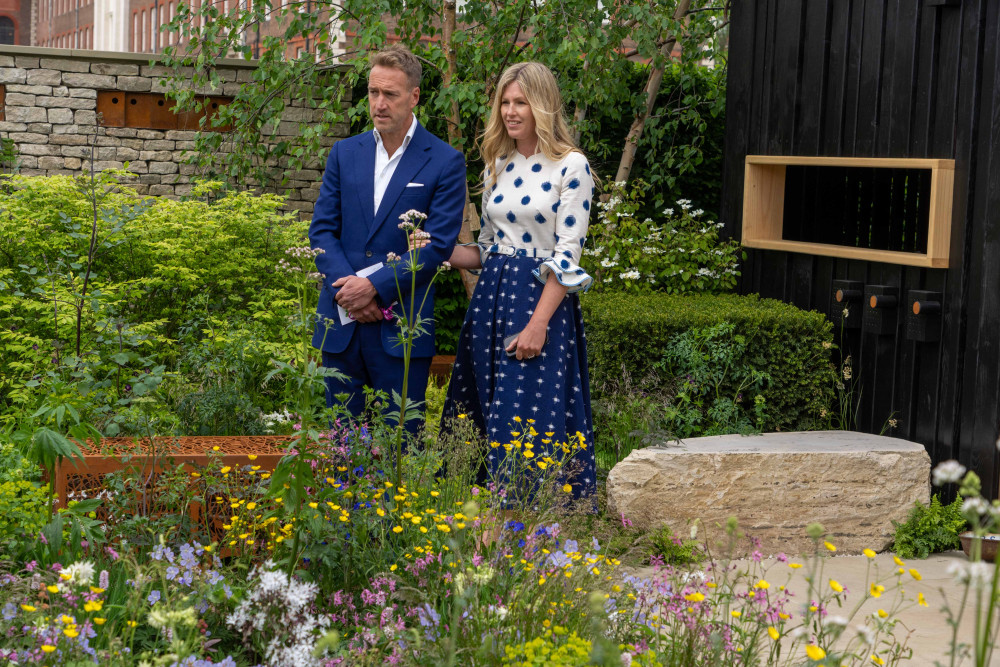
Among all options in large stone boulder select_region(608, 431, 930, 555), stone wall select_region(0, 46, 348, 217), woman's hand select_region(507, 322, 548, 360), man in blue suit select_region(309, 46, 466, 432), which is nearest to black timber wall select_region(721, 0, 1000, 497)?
large stone boulder select_region(608, 431, 930, 555)

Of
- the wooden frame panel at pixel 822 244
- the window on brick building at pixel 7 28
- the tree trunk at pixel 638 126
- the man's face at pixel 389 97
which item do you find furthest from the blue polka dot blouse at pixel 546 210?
the window on brick building at pixel 7 28

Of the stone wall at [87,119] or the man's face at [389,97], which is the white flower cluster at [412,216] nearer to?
the man's face at [389,97]

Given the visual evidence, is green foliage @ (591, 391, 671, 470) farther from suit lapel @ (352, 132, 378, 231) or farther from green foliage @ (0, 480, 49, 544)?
green foliage @ (0, 480, 49, 544)

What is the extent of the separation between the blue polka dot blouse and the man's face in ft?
1.41

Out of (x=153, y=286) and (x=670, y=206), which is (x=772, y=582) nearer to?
(x=153, y=286)

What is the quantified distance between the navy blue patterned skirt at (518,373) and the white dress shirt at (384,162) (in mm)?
503

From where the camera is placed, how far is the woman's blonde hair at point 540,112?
3.86 metres

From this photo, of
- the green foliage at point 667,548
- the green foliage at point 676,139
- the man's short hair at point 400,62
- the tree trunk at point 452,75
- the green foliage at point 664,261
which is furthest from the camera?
the green foliage at point 676,139

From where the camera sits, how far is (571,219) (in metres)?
3.92

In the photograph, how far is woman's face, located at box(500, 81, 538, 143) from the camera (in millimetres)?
3879

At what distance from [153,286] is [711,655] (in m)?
4.32

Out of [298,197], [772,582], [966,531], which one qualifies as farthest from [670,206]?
[772,582]

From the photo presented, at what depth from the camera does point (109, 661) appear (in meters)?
2.32

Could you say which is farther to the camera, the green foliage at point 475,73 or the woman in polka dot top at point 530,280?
the green foliage at point 475,73
